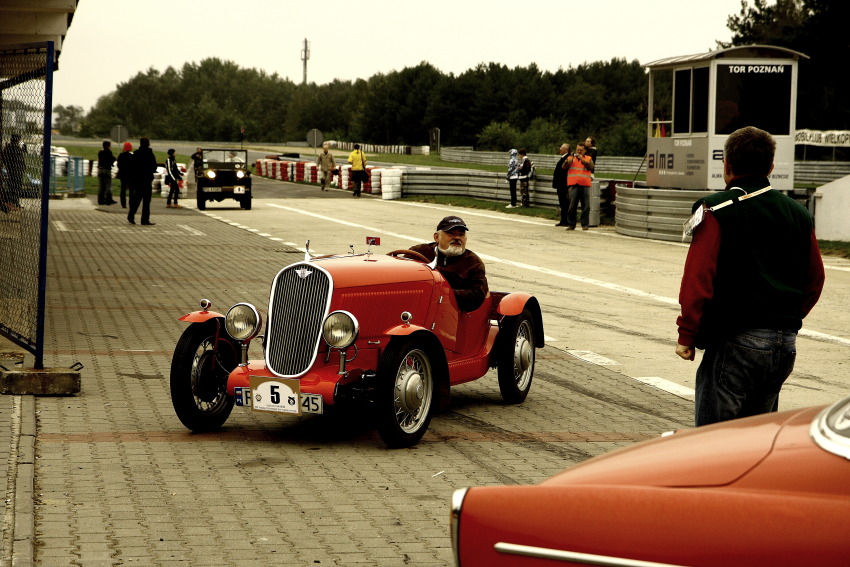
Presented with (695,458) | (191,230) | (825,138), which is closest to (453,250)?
(695,458)

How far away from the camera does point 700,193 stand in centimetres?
2389

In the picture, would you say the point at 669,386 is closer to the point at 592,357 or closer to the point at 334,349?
the point at 592,357

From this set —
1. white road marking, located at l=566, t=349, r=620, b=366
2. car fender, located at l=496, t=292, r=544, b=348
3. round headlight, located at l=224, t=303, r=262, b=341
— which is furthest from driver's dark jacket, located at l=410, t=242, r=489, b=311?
white road marking, located at l=566, t=349, r=620, b=366

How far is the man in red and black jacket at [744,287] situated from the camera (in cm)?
510

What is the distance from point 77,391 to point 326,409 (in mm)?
2620

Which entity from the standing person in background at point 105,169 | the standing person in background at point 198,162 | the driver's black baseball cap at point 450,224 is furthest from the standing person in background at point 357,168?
the driver's black baseball cap at point 450,224

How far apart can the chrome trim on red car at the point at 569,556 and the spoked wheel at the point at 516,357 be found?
18.7 ft

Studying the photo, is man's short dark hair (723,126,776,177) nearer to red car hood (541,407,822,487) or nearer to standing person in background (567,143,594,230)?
red car hood (541,407,822,487)

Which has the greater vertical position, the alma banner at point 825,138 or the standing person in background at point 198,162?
the alma banner at point 825,138

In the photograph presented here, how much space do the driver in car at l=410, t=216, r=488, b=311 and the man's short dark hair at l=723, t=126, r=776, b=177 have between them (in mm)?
3440

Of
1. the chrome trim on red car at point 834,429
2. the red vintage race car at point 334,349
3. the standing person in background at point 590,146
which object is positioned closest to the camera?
the chrome trim on red car at point 834,429

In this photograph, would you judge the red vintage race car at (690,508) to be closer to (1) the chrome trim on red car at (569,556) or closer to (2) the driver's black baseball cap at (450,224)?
(1) the chrome trim on red car at (569,556)

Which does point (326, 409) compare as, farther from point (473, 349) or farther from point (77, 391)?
point (77, 391)

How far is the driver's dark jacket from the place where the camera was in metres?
8.48
